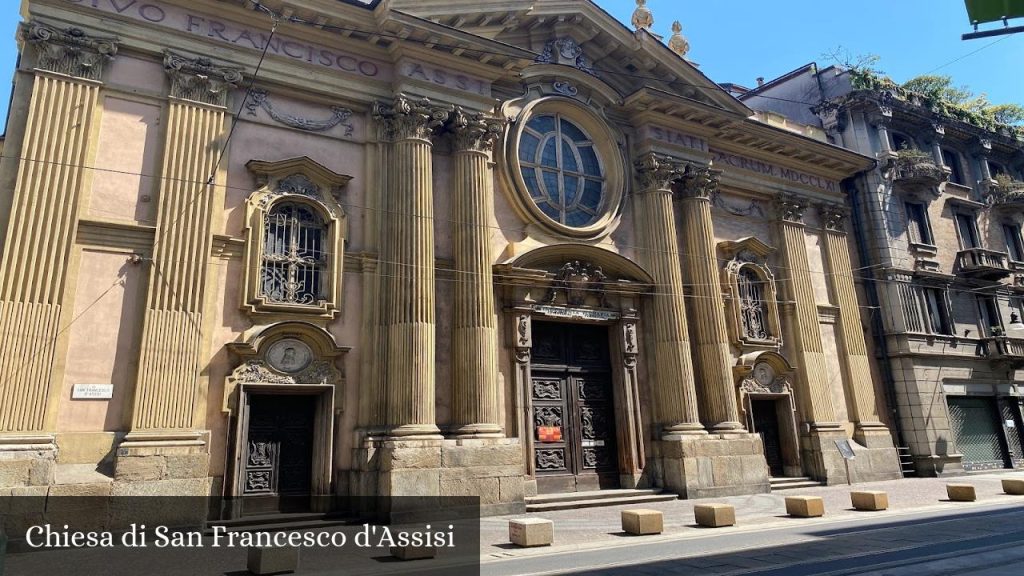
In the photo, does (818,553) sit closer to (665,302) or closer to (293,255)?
(665,302)

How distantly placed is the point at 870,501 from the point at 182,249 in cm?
1415

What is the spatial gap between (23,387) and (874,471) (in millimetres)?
21227

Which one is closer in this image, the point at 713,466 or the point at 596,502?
the point at 596,502

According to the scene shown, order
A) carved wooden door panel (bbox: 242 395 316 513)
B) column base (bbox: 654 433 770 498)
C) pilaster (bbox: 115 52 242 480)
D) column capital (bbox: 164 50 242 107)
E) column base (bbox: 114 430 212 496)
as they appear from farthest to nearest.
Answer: column base (bbox: 654 433 770 498) < column capital (bbox: 164 50 242 107) < carved wooden door panel (bbox: 242 395 316 513) < pilaster (bbox: 115 52 242 480) < column base (bbox: 114 430 212 496)

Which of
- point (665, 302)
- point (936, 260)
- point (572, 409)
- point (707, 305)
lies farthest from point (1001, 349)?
point (572, 409)

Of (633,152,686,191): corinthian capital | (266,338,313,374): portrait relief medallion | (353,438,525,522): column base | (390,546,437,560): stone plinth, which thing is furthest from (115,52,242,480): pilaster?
(633,152,686,191): corinthian capital

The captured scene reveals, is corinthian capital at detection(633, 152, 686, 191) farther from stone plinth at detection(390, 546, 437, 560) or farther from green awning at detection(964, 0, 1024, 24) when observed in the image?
stone plinth at detection(390, 546, 437, 560)

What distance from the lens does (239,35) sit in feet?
46.2

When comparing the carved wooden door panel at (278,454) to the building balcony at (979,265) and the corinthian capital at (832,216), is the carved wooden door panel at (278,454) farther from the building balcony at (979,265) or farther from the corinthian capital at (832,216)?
the building balcony at (979,265)

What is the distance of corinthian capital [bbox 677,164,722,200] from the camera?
19359 mm

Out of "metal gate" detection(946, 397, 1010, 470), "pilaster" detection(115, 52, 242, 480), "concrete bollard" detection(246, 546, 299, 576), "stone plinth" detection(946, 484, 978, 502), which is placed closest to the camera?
"concrete bollard" detection(246, 546, 299, 576)

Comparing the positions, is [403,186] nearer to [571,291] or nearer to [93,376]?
[571,291]

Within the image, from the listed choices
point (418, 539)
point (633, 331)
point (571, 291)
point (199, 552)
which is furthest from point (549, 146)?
point (199, 552)

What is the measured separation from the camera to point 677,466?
16219 mm
